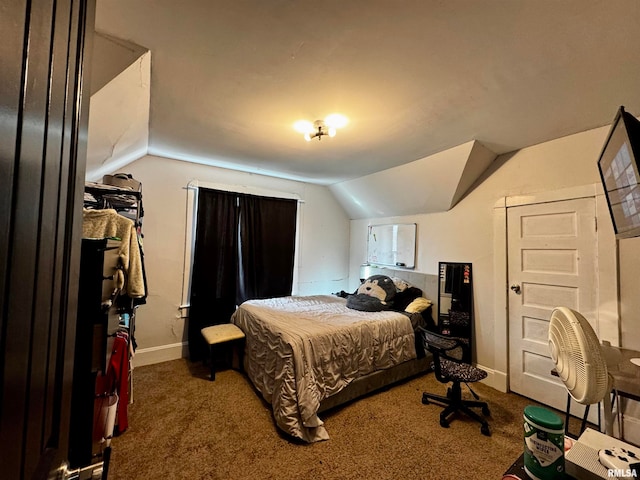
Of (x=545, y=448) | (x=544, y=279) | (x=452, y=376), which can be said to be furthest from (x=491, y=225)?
(x=545, y=448)

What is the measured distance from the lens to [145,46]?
57.1 inches

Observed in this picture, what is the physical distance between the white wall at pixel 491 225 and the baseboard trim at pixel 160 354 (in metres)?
3.30

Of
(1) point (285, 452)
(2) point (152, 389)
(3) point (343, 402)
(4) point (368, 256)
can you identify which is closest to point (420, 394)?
(3) point (343, 402)

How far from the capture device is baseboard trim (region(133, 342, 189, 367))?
3.18 metres

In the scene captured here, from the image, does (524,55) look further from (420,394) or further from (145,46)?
(420,394)

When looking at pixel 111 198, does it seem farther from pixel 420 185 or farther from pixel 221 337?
pixel 420 185

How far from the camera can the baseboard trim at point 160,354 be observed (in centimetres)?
318

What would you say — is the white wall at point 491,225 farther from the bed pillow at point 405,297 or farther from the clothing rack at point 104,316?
the clothing rack at point 104,316

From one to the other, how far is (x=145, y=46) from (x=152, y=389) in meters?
2.87

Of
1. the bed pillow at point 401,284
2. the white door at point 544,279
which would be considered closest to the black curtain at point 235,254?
the bed pillow at point 401,284

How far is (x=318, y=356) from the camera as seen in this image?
2.27 meters

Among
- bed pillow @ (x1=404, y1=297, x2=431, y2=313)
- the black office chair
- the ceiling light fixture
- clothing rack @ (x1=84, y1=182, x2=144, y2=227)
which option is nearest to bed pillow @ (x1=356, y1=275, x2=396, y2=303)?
bed pillow @ (x1=404, y1=297, x2=431, y2=313)

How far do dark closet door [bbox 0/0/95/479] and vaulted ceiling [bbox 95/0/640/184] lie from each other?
931 mm

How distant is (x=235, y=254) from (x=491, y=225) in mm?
3180
